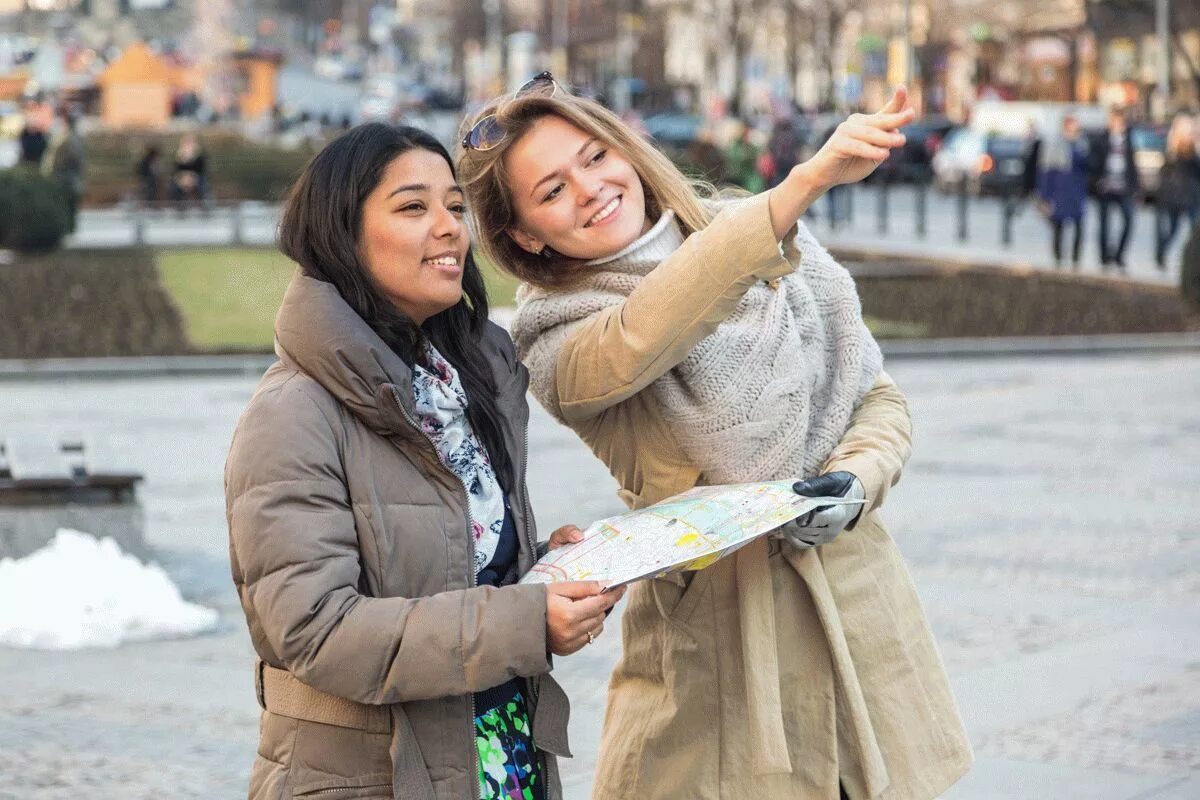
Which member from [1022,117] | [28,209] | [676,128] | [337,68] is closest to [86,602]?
[28,209]

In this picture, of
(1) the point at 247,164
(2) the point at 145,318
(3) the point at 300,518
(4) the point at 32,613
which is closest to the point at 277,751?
(3) the point at 300,518

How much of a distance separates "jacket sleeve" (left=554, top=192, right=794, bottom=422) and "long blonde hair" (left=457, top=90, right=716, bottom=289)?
0.19 metres

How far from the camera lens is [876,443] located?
3.48 metres

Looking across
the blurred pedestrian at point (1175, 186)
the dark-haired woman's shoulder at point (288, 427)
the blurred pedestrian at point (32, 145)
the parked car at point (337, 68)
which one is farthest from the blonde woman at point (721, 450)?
the parked car at point (337, 68)

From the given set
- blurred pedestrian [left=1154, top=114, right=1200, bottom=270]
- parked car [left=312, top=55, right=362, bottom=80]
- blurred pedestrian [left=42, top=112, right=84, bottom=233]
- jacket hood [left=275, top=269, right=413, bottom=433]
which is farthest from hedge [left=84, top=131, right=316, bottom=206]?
parked car [left=312, top=55, right=362, bottom=80]

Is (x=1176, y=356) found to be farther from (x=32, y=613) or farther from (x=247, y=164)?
(x=247, y=164)

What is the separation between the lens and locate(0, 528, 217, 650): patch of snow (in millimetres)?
7395

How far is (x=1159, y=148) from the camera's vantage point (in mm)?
41719

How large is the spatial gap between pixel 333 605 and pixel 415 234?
57 centimetres

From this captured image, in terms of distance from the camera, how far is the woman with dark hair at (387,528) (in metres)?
2.76

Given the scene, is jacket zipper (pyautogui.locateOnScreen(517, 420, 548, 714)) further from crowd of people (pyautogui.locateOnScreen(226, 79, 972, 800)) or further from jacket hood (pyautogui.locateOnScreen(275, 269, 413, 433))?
jacket hood (pyautogui.locateOnScreen(275, 269, 413, 433))

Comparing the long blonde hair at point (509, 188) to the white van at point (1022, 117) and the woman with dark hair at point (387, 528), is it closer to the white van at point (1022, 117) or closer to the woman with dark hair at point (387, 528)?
the woman with dark hair at point (387, 528)

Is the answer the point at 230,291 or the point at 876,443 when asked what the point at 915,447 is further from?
the point at 230,291

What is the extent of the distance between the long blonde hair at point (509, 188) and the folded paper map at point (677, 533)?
1.60 feet
